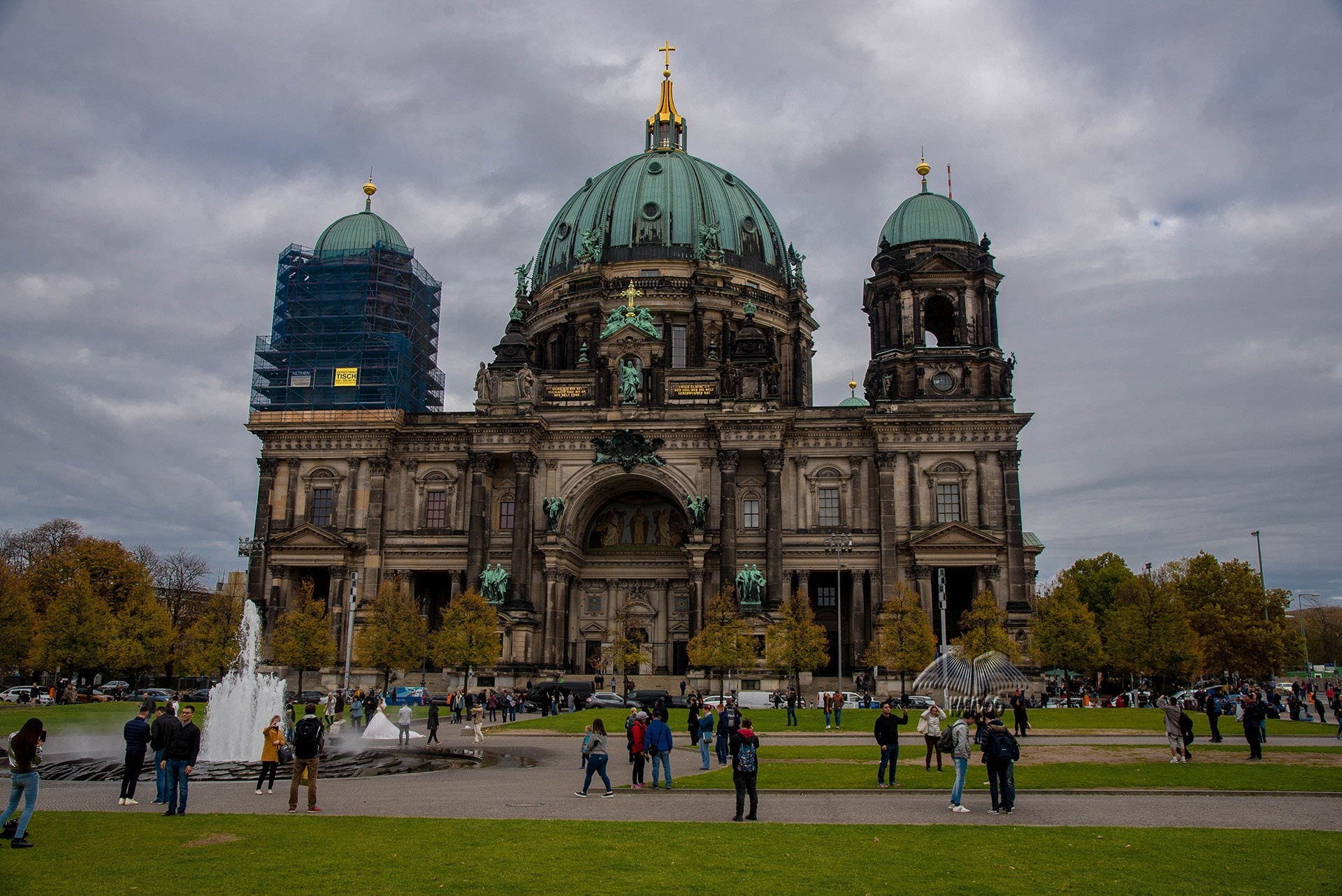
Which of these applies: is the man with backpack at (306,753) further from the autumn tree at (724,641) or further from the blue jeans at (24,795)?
the autumn tree at (724,641)

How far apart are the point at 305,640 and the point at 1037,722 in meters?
40.1

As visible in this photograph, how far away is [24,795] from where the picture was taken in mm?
15445

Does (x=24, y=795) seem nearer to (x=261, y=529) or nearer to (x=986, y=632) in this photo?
(x=986, y=632)

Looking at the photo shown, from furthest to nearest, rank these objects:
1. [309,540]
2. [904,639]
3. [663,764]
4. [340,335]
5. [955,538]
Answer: [340,335]
[309,540]
[955,538]
[904,639]
[663,764]

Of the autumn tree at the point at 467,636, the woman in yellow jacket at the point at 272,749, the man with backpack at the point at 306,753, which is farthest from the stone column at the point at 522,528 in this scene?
the man with backpack at the point at 306,753

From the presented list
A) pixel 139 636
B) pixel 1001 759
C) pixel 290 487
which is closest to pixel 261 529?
pixel 290 487

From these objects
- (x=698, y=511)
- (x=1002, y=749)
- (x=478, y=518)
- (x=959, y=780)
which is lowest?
(x=959, y=780)

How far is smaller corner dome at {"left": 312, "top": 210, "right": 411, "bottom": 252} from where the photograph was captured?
254 ft

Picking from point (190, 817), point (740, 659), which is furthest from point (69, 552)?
point (190, 817)

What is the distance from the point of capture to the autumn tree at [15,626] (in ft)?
219

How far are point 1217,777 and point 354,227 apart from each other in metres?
68.1

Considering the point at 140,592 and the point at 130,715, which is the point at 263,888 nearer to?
the point at 130,715

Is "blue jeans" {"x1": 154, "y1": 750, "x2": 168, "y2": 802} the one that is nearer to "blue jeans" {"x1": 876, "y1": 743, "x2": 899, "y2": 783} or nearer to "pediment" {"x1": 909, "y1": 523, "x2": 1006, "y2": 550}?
"blue jeans" {"x1": 876, "y1": 743, "x2": 899, "y2": 783}

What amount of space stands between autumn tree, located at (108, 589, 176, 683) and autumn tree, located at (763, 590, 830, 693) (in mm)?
38327
